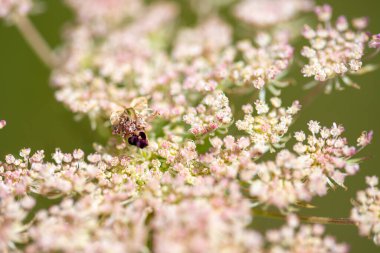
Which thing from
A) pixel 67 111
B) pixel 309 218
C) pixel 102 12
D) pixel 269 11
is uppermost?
pixel 102 12

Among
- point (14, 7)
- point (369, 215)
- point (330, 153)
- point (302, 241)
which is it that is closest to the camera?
point (302, 241)

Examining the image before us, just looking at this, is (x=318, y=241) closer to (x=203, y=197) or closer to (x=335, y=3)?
(x=203, y=197)

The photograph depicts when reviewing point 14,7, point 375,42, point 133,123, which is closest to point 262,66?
point 375,42

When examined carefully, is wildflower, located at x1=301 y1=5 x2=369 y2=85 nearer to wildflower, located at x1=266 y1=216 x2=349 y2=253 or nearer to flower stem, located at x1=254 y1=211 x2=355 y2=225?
flower stem, located at x1=254 y1=211 x2=355 y2=225

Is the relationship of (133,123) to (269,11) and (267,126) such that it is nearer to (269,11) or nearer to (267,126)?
(267,126)

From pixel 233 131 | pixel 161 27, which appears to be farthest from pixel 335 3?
pixel 233 131

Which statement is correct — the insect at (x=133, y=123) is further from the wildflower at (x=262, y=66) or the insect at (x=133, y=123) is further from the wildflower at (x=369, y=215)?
the wildflower at (x=369, y=215)
